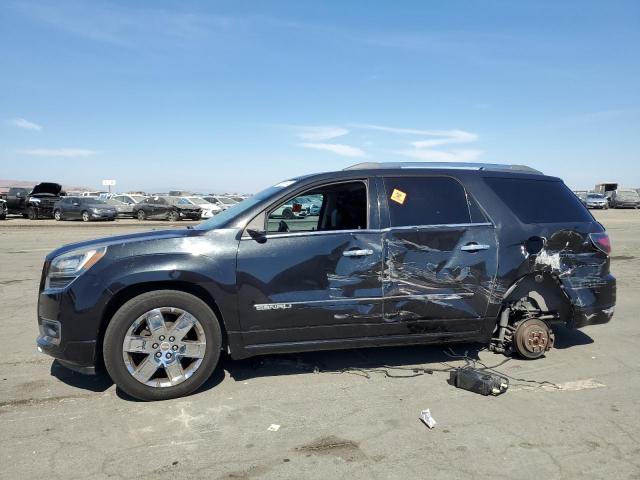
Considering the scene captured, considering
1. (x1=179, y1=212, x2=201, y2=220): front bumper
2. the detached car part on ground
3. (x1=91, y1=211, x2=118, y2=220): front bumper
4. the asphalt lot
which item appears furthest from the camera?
(x1=179, y1=212, x2=201, y2=220): front bumper

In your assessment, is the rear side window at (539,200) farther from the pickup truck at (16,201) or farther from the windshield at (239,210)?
the pickup truck at (16,201)

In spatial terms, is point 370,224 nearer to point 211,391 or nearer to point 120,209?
point 211,391

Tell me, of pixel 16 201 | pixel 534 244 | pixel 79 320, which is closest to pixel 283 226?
pixel 79 320

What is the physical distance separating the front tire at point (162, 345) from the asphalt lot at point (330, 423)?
16 centimetres

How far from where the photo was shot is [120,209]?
32.8 m

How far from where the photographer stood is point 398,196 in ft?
14.6

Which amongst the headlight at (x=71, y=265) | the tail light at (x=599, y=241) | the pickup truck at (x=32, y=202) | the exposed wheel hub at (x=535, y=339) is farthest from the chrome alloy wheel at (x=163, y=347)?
the pickup truck at (x=32, y=202)

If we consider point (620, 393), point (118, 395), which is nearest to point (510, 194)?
point (620, 393)

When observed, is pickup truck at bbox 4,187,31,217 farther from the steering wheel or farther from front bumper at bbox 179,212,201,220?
the steering wheel

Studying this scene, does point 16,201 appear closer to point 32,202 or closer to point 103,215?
point 32,202

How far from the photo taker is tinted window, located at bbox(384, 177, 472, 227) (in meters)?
4.42

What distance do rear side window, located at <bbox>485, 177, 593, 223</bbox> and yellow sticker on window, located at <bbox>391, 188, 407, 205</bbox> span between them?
0.91 meters

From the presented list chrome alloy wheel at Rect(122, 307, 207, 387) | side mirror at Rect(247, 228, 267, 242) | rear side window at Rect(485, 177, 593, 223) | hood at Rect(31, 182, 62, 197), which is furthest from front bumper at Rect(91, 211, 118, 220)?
rear side window at Rect(485, 177, 593, 223)

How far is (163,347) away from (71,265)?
0.95 metres
